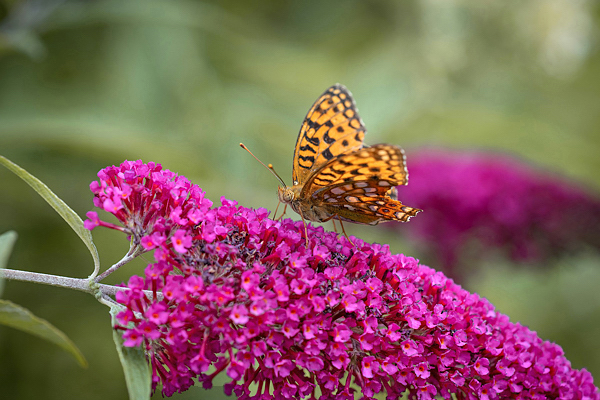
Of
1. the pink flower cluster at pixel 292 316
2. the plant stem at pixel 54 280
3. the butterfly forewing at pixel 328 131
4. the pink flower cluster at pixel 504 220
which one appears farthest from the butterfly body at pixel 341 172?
the pink flower cluster at pixel 504 220

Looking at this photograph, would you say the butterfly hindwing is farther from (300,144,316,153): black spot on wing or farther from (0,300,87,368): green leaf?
(0,300,87,368): green leaf

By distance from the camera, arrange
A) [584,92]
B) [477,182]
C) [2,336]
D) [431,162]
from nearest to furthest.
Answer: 1. [2,336]
2. [477,182]
3. [431,162]
4. [584,92]

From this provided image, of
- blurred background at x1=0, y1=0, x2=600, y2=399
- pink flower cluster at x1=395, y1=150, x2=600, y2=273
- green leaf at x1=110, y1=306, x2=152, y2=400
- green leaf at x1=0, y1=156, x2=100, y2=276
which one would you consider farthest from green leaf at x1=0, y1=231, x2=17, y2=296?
pink flower cluster at x1=395, y1=150, x2=600, y2=273

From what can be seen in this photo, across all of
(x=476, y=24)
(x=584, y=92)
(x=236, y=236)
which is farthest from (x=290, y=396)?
(x=584, y=92)

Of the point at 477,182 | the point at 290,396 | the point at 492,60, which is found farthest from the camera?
the point at 492,60

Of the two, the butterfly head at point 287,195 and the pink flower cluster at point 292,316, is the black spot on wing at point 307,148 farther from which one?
the pink flower cluster at point 292,316

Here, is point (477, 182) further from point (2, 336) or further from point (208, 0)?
point (2, 336)

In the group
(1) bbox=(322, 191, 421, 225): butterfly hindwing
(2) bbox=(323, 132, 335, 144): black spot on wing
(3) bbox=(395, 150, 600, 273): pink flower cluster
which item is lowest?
(1) bbox=(322, 191, 421, 225): butterfly hindwing
